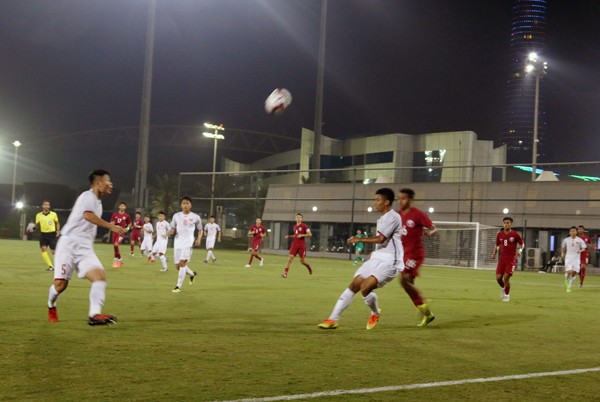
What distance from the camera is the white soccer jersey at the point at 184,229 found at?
58.2 feet

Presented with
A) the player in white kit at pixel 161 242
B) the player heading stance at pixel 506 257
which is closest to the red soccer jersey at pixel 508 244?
the player heading stance at pixel 506 257

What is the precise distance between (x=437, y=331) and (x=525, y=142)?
137 m

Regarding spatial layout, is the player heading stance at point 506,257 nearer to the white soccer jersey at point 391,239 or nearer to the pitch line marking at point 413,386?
the white soccer jersey at point 391,239

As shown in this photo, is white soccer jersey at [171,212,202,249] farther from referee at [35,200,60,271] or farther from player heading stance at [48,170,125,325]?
referee at [35,200,60,271]

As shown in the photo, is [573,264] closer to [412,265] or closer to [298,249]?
[298,249]

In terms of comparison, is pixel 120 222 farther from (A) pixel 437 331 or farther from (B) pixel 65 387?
(B) pixel 65 387

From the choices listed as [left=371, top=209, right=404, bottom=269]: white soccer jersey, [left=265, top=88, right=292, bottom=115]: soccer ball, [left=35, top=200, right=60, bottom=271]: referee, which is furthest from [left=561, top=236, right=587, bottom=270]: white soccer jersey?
[left=35, top=200, right=60, bottom=271]: referee

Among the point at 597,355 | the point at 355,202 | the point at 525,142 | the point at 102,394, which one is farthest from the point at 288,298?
the point at 525,142

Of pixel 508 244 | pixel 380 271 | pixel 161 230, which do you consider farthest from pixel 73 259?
pixel 161 230

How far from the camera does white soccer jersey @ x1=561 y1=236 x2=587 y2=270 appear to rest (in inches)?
928

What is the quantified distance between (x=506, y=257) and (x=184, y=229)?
8.04m

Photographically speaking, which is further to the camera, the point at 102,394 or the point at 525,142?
the point at 525,142

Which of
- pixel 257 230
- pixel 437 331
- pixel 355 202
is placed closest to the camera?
pixel 437 331

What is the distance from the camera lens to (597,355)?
29.6 feet
